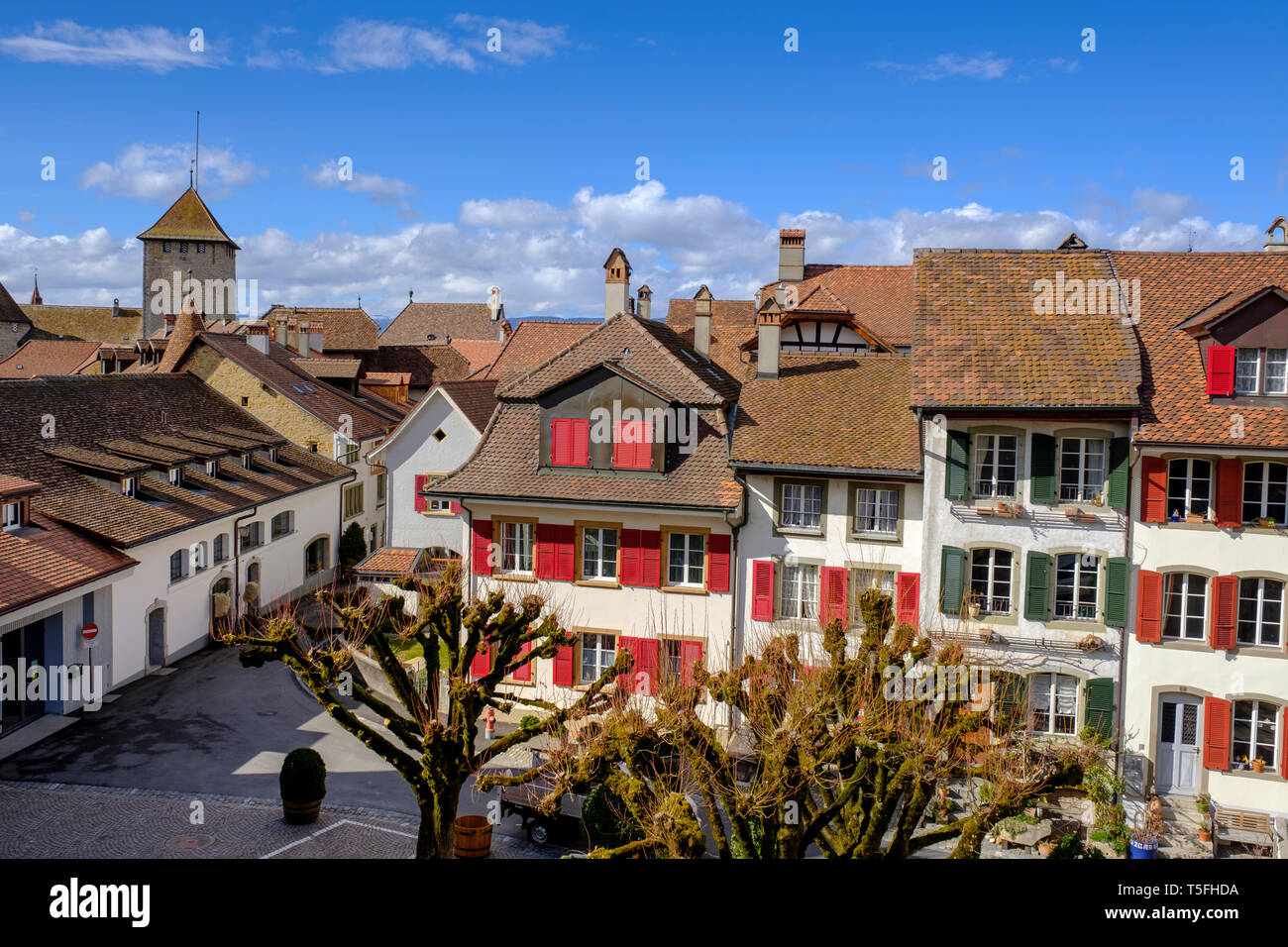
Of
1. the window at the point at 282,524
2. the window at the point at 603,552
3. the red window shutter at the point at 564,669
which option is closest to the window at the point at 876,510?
the window at the point at 603,552

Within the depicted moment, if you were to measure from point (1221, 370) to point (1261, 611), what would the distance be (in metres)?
5.59

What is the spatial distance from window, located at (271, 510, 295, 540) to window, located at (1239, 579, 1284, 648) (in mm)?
32777

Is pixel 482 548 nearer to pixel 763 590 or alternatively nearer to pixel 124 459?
pixel 763 590

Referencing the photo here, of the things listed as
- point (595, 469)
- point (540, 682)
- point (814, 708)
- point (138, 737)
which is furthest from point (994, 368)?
point (138, 737)

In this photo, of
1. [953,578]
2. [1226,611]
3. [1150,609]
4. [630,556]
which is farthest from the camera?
[630,556]

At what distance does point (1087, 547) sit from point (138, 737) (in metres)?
24.4

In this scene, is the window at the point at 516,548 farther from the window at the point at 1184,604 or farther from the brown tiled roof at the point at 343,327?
the brown tiled roof at the point at 343,327

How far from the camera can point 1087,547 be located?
24.0 meters

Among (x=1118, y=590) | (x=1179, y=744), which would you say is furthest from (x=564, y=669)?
(x=1179, y=744)

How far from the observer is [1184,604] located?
77.7ft

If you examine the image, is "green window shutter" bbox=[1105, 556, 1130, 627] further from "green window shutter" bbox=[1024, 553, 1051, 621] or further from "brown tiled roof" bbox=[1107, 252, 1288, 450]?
"brown tiled roof" bbox=[1107, 252, 1288, 450]

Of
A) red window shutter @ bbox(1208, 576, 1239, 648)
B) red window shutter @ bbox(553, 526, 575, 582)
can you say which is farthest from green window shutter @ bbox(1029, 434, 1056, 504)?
red window shutter @ bbox(553, 526, 575, 582)
